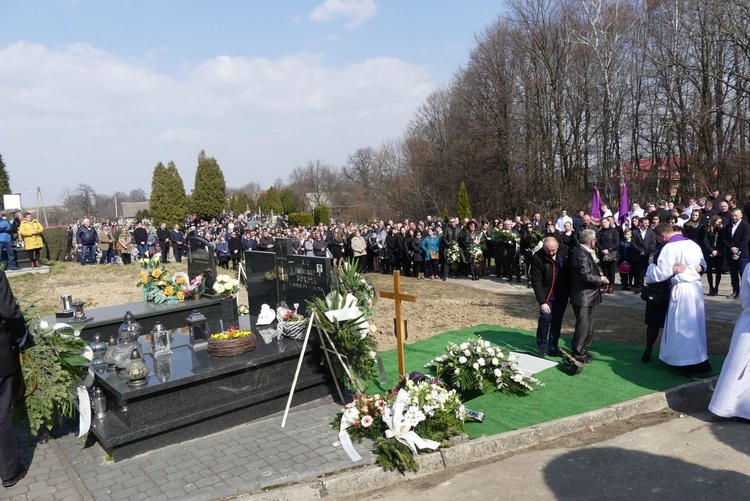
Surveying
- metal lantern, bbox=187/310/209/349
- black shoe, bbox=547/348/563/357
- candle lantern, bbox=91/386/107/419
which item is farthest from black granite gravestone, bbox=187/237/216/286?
black shoe, bbox=547/348/563/357

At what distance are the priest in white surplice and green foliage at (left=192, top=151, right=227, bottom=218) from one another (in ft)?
184

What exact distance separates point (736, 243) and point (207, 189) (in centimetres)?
5403

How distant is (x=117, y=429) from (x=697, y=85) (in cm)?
2966

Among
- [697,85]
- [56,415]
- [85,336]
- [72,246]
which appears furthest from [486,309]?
[72,246]

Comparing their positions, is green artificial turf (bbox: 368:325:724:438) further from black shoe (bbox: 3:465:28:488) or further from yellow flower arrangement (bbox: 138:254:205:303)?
black shoe (bbox: 3:465:28:488)

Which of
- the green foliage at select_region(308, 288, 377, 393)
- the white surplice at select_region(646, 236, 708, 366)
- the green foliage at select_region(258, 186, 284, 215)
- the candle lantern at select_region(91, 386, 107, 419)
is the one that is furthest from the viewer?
the green foliage at select_region(258, 186, 284, 215)

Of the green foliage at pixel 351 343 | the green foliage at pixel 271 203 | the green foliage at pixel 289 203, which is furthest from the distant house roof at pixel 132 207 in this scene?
the green foliage at pixel 351 343

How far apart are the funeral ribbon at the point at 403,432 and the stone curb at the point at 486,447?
10 cm

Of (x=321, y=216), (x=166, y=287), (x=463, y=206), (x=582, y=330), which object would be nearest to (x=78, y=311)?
(x=166, y=287)

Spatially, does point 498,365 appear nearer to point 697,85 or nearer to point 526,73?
point 697,85

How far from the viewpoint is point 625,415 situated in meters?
6.38

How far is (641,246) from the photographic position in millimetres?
13867

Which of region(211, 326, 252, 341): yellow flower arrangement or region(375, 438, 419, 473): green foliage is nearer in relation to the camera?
region(375, 438, 419, 473): green foliage

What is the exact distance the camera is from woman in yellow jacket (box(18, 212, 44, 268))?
1858 cm
